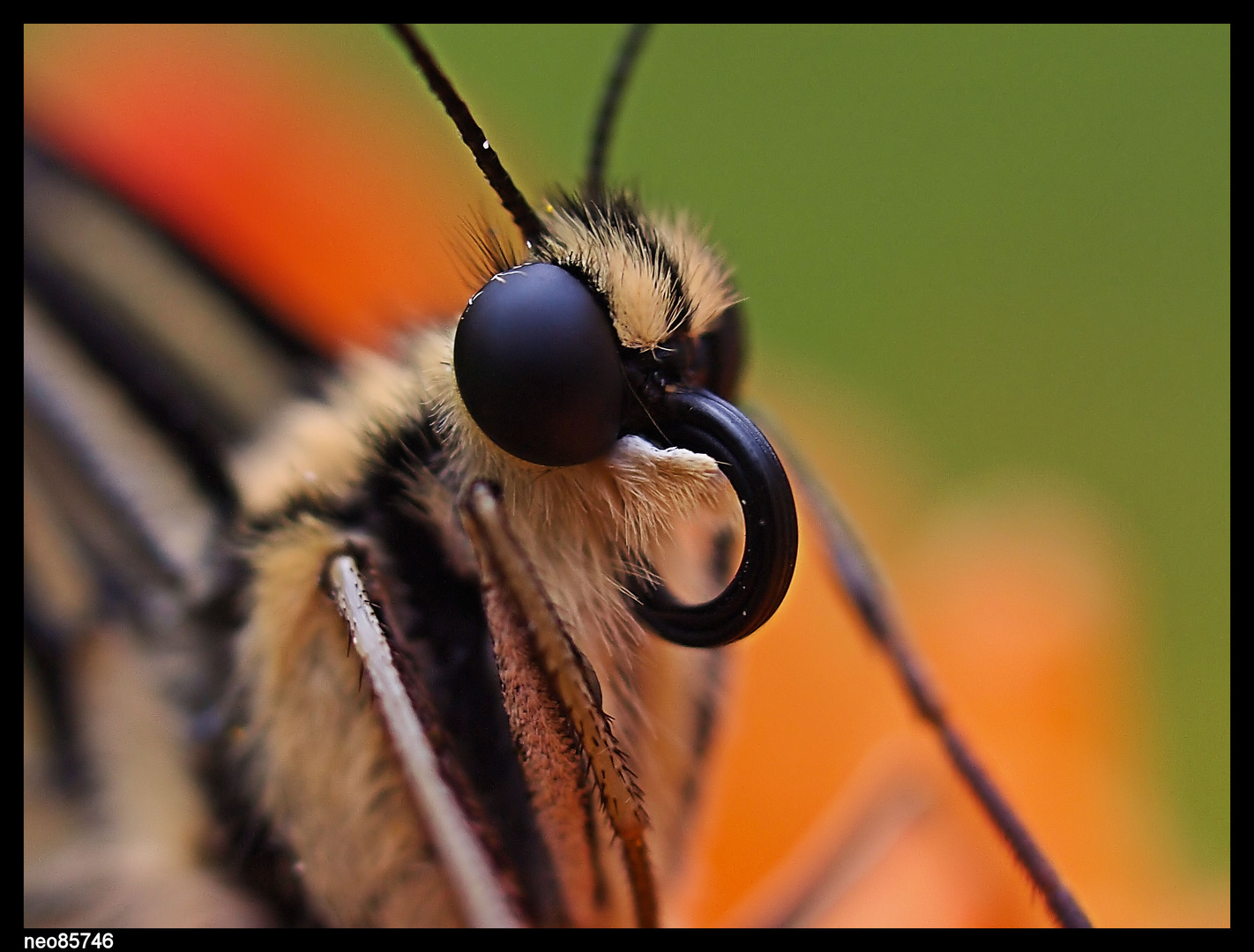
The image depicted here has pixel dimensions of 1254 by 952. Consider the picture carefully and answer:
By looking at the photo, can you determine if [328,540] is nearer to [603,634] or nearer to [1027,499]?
[603,634]

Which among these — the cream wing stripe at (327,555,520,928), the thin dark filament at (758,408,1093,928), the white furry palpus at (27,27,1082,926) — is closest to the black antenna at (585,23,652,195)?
the white furry palpus at (27,27,1082,926)

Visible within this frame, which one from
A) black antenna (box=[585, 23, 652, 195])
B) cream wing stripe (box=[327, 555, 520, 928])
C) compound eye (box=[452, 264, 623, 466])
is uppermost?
black antenna (box=[585, 23, 652, 195])

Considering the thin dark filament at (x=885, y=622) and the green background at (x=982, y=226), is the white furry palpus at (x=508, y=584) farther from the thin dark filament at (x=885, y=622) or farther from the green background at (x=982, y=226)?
the green background at (x=982, y=226)

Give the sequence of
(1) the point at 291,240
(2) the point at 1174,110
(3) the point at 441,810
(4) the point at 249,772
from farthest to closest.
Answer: (2) the point at 1174,110
(1) the point at 291,240
(4) the point at 249,772
(3) the point at 441,810

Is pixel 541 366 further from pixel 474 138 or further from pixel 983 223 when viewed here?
pixel 983 223

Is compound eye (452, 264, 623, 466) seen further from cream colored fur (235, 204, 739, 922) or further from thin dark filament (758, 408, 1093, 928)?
thin dark filament (758, 408, 1093, 928)

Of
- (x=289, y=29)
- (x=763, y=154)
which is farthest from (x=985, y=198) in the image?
(x=289, y=29)
